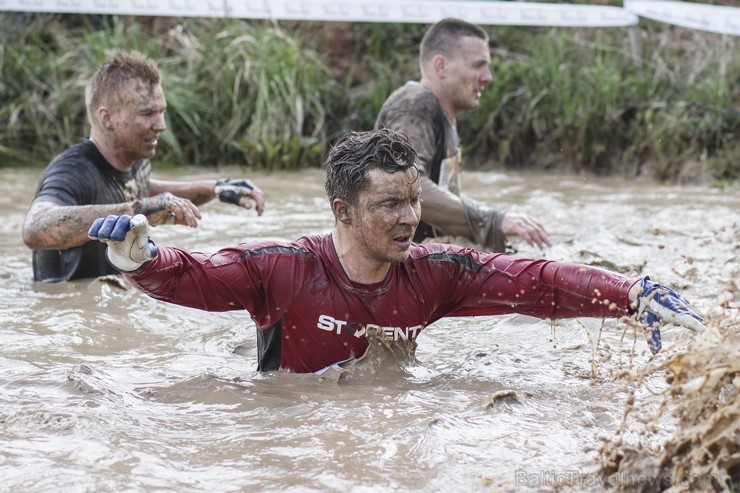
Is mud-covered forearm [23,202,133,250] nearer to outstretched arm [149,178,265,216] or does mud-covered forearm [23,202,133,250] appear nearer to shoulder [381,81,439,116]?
outstretched arm [149,178,265,216]

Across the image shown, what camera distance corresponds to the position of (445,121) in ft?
21.5

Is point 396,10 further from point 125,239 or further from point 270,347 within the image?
point 125,239

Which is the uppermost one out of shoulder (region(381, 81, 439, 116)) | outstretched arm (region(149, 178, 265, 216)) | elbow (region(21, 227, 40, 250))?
shoulder (region(381, 81, 439, 116))

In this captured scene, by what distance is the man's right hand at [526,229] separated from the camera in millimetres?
5457

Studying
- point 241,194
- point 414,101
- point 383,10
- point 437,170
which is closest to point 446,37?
point 414,101

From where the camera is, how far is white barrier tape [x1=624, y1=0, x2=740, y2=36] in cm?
1077

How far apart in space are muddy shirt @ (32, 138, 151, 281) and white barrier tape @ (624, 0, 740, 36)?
22.0ft

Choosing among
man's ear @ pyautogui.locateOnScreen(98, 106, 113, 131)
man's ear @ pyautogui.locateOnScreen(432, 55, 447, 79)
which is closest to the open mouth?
man's ear @ pyautogui.locateOnScreen(98, 106, 113, 131)

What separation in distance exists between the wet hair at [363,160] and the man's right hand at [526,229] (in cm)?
144

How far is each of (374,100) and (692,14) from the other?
11.0ft

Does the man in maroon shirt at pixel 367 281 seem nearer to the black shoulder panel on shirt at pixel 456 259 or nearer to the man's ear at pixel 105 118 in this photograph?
the black shoulder panel on shirt at pixel 456 259

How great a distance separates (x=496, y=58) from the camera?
11.6m

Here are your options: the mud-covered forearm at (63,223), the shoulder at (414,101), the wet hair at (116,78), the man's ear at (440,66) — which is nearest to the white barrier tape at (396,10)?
the man's ear at (440,66)

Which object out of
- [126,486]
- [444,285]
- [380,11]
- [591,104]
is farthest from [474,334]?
[380,11]
